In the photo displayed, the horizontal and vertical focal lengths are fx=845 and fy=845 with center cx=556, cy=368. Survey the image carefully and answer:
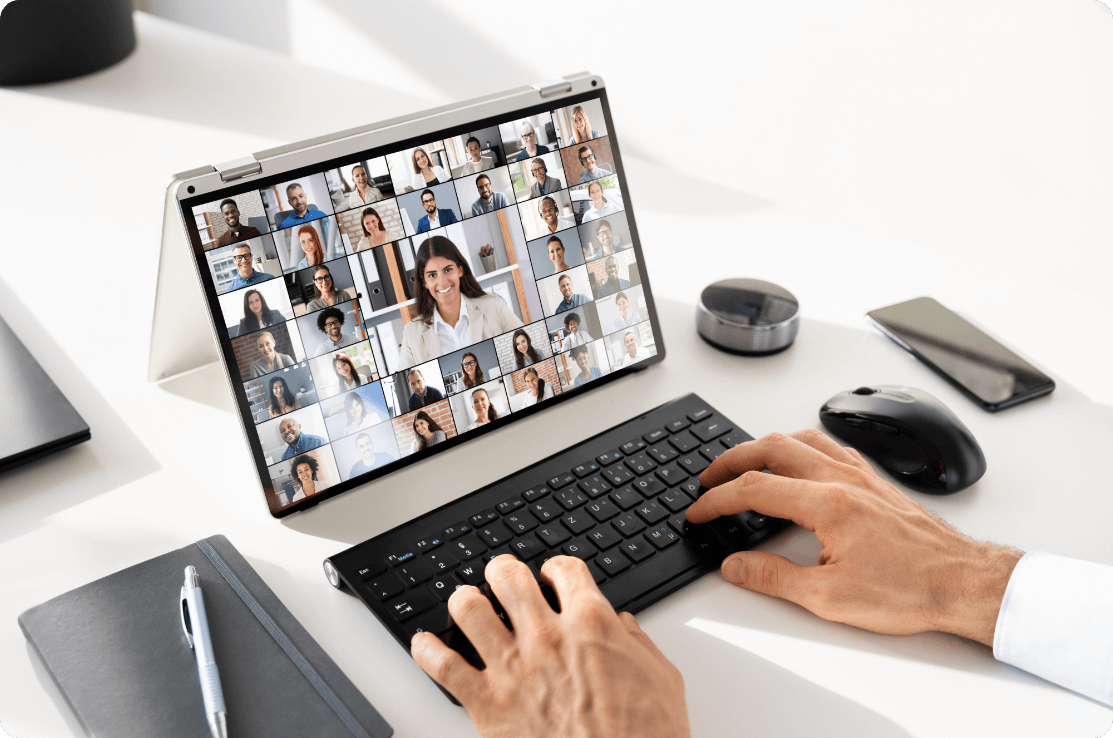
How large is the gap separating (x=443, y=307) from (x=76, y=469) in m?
0.41

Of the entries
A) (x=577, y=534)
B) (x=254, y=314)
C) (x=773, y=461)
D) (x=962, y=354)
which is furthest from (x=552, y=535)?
(x=962, y=354)

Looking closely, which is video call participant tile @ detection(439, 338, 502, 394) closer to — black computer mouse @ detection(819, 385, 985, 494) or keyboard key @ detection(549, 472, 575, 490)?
keyboard key @ detection(549, 472, 575, 490)

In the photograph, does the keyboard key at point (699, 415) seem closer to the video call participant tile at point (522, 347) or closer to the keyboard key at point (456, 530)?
the video call participant tile at point (522, 347)

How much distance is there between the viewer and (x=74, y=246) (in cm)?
120

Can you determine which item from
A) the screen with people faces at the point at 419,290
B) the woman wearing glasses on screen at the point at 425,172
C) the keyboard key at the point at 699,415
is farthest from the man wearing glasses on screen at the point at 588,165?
the keyboard key at the point at 699,415

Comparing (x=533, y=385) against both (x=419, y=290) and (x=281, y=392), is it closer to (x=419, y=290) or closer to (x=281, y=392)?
(x=419, y=290)

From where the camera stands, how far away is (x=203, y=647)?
64 centimetres

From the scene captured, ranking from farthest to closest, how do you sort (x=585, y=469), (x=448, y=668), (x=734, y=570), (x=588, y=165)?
1. (x=588, y=165)
2. (x=585, y=469)
3. (x=734, y=570)
4. (x=448, y=668)

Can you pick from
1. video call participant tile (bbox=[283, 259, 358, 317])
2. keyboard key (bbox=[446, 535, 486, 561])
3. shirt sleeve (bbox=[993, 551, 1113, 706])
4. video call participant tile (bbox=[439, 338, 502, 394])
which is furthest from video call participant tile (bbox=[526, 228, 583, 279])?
shirt sleeve (bbox=[993, 551, 1113, 706])

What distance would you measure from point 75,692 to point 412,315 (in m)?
0.43

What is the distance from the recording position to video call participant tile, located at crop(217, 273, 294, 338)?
0.77m

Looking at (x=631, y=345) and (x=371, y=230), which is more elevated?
(x=371, y=230)

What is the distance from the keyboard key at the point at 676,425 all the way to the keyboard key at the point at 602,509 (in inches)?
5.1

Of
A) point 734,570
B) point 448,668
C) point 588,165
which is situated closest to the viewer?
point 448,668
